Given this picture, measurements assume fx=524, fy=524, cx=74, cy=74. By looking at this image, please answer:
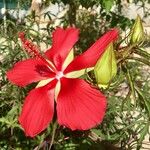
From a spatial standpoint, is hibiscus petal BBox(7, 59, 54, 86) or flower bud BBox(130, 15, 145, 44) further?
hibiscus petal BBox(7, 59, 54, 86)

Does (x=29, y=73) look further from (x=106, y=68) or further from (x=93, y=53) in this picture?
(x=106, y=68)

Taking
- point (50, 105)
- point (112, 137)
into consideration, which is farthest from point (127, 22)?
point (50, 105)

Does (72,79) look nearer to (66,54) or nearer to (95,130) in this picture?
(66,54)

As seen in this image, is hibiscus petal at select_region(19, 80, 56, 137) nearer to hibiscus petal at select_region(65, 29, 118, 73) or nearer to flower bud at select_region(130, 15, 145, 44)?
hibiscus petal at select_region(65, 29, 118, 73)

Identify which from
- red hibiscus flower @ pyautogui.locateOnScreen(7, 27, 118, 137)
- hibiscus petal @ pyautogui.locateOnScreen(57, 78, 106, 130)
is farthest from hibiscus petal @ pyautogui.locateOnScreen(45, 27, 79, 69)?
hibiscus petal @ pyautogui.locateOnScreen(57, 78, 106, 130)

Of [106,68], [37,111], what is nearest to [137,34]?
[106,68]

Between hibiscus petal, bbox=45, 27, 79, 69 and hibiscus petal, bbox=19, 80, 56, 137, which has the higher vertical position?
hibiscus petal, bbox=45, 27, 79, 69
